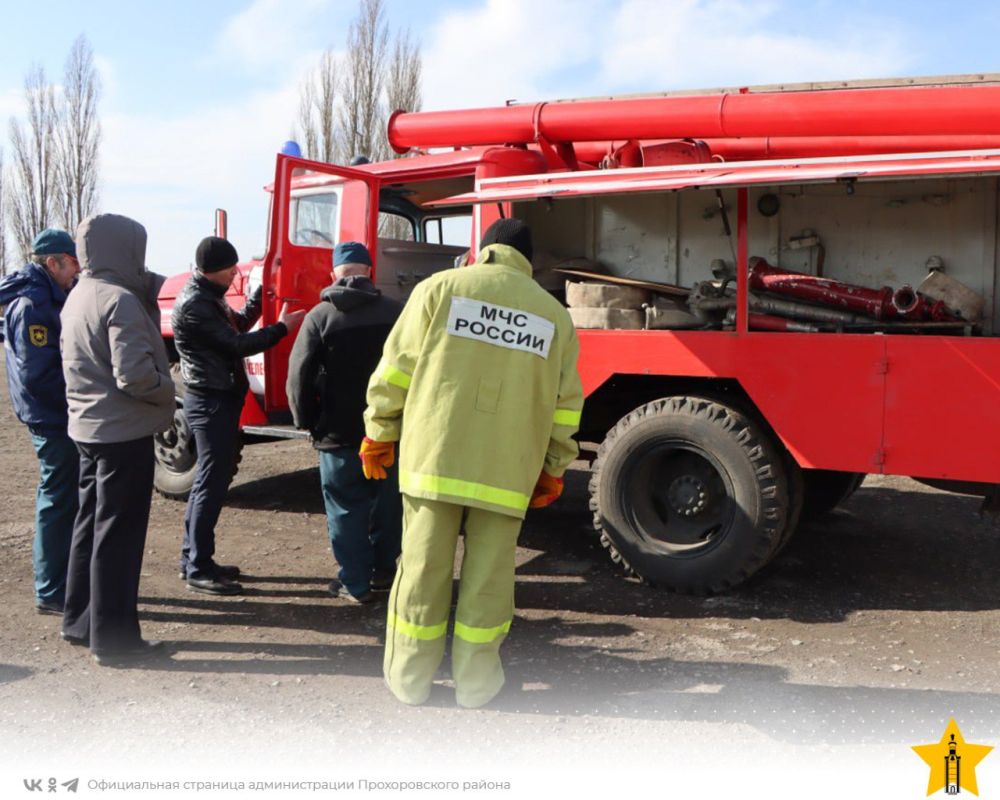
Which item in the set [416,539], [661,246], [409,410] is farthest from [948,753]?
[661,246]

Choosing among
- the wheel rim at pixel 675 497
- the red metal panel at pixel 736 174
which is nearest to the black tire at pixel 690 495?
the wheel rim at pixel 675 497

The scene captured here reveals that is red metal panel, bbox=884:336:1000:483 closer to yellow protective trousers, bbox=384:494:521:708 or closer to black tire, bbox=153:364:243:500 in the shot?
yellow protective trousers, bbox=384:494:521:708

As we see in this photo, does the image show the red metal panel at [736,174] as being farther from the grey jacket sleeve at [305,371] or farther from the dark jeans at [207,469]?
the dark jeans at [207,469]

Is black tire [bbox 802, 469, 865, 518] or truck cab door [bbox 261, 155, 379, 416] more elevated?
truck cab door [bbox 261, 155, 379, 416]

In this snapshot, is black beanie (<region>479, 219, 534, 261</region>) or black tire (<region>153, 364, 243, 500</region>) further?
black tire (<region>153, 364, 243, 500</region>)

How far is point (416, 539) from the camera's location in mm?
3525

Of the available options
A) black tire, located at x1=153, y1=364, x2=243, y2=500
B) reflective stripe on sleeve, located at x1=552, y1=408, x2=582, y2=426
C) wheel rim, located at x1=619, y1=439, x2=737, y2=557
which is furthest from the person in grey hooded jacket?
black tire, located at x1=153, y1=364, x2=243, y2=500

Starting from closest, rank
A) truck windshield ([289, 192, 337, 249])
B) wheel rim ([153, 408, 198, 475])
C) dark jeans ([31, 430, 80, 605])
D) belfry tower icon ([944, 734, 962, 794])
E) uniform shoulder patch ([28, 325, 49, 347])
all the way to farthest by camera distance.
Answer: belfry tower icon ([944, 734, 962, 794])
uniform shoulder patch ([28, 325, 49, 347])
dark jeans ([31, 430, 80, 605])
truck windshield ([289, 192, 337, 249])
wheel rim ([153, 408, 198, 475])

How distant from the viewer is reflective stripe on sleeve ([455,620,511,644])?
3.50 metres

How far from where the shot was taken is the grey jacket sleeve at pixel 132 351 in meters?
3.87

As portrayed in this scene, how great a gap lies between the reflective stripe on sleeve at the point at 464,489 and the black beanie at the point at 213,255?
193 cm

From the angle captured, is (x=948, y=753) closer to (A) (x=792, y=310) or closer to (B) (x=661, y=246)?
(A) (x=792, y=310)

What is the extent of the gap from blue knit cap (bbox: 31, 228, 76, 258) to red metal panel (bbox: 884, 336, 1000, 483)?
384cm

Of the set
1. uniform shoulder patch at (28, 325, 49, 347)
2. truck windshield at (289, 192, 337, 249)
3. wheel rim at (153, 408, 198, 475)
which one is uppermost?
truck windshield at (289, 192, 337, 249)
